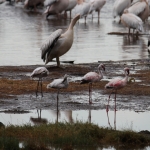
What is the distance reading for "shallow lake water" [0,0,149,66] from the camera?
819 inches

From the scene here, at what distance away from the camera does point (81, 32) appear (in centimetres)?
2808

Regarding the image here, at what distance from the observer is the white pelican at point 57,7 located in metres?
34.2

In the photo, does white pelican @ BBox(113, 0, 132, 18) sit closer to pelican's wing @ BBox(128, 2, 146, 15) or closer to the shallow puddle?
pelican's wing @ BBox(128, 2, 146, 15)

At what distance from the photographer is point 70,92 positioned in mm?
14594

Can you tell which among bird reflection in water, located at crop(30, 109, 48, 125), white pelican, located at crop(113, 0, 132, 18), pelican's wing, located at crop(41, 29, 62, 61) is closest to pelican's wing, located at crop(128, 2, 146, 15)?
white pelican, located at crop(113, 0, 132, 18)

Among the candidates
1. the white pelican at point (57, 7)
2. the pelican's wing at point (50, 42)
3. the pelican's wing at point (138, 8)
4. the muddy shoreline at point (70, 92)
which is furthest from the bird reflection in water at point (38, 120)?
the white pelican at point (57, 7)

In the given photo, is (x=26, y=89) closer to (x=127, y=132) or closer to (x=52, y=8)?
(x=127, y=132)

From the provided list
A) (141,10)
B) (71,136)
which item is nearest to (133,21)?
(141,10)

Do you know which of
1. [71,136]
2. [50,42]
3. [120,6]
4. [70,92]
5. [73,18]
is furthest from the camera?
[120,6]

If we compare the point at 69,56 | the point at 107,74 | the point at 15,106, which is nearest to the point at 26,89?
the point at 15,106

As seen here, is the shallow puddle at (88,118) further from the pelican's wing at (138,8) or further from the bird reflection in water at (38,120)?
the pelican's wing at (138,8)

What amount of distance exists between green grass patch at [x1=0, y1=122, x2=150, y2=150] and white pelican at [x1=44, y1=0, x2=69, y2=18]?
23685mm

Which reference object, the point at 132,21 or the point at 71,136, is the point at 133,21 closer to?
the point at 132,21

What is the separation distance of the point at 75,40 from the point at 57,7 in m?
9.82
